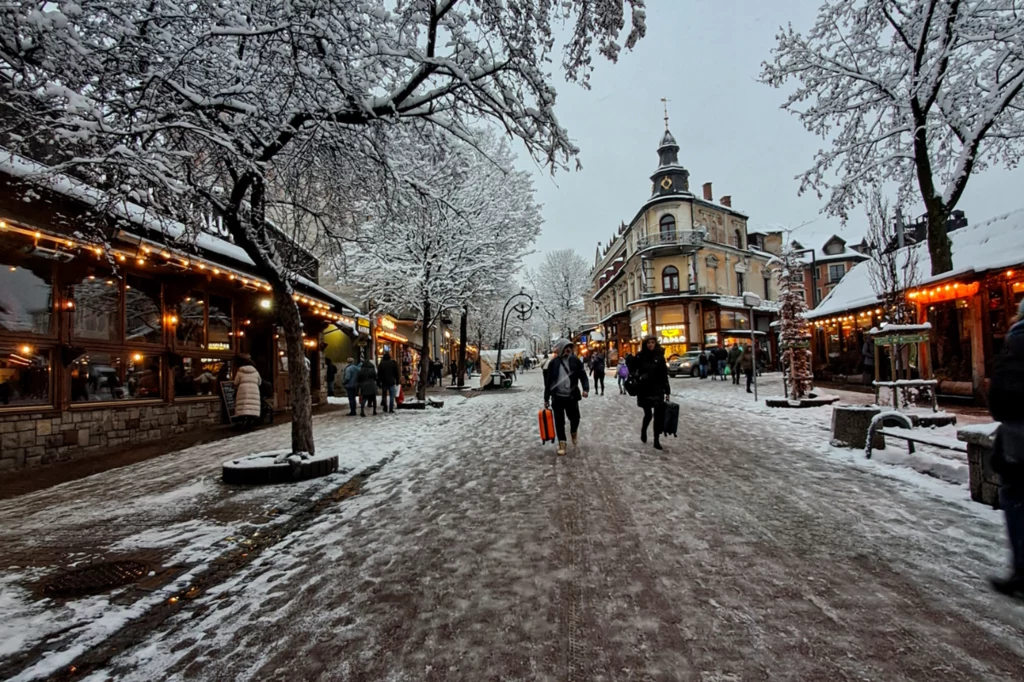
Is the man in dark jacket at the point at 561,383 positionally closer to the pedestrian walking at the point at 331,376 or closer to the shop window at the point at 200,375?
the shop window at the point at 200,375

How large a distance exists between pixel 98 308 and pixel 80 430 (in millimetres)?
2400

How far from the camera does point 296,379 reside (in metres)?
7.24

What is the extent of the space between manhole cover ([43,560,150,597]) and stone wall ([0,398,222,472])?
19.4 feet

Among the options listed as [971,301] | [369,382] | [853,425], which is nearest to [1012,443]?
[853,425]

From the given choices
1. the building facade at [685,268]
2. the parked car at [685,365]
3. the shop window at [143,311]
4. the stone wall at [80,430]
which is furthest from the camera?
the building facade at [685,268]

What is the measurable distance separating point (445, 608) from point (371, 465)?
501 cm

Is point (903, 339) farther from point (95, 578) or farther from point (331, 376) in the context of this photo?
point (331, 376)

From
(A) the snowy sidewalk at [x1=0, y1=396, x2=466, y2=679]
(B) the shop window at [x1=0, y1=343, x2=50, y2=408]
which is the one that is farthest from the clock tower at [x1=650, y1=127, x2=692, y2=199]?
(B) the shop window at [x1=0, y1=343, x2=50, y2=408]

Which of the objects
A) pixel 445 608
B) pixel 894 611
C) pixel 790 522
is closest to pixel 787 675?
pixel 894 611

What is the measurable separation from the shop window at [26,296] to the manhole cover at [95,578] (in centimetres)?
648

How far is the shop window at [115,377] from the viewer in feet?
30.3

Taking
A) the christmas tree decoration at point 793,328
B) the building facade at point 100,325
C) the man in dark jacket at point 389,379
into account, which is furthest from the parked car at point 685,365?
the building facade at point 100,325

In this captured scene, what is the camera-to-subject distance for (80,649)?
9.33ft

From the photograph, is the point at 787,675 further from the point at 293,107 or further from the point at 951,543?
the point at 293,107
